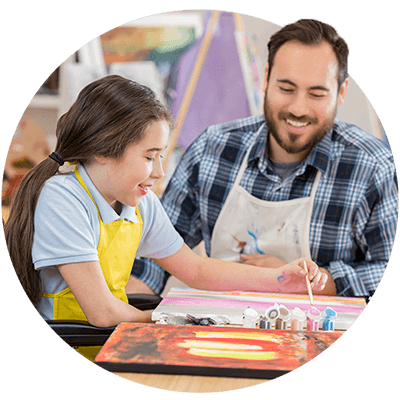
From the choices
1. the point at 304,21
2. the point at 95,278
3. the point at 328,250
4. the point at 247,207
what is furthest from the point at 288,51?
the point at 95,278

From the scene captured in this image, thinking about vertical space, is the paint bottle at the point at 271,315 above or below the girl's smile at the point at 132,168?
below

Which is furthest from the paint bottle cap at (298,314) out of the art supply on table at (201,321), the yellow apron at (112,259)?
the yellow apron at (112,259)

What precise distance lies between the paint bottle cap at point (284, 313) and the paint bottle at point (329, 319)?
0.11 metres

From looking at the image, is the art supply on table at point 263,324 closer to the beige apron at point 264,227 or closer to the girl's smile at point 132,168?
the beige apron at point 264,227

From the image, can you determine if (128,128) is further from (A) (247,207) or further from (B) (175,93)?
(A) (247,207)

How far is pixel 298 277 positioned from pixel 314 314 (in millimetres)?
226

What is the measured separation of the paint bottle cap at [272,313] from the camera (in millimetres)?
1636

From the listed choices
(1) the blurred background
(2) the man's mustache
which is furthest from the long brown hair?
(2) the man's mustache

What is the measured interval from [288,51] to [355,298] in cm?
91

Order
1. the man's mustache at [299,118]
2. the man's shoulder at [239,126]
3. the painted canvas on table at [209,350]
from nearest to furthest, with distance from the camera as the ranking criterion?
the painted canvas on table at [209,350]
the man's mustache at [299,118]
the man's shoulder at [239,126]

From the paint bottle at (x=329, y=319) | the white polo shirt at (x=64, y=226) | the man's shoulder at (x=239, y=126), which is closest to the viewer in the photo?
the white polo shirt at (x=64, y=226)

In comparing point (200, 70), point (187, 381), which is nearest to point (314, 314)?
point (187, 381)

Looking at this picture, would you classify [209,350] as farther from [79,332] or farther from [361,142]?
[361,142]

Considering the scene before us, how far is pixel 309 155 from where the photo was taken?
194 centimetres
